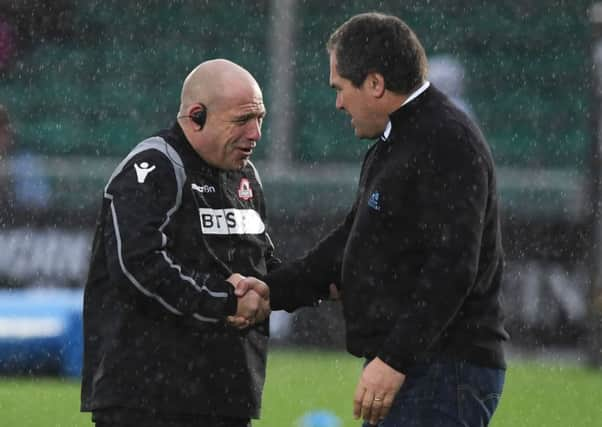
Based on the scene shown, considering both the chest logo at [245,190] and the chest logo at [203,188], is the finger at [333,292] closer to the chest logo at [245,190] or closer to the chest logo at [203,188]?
the chest logo at [245,190]

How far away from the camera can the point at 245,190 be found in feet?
15.6

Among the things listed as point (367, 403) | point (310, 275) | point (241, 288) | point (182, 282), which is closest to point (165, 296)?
point (182, 282)

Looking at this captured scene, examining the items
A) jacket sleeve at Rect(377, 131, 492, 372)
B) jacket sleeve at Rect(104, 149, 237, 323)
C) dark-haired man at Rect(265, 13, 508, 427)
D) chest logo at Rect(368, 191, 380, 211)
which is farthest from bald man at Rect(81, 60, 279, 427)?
jacket sleeve at Rect(377, 131, 492, 372)

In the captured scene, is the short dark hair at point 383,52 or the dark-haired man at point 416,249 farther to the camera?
the short dark hair at point 383,52

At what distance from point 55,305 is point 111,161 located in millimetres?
4022

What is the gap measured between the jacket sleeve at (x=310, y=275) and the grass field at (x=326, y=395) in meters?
3.26

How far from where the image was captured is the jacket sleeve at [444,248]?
3.88 m

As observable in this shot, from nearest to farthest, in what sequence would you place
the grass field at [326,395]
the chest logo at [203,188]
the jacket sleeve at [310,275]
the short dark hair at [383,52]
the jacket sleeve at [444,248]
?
the jacket sleeve at [444,248], the short dark hair at [383,52], the chest logo at [203,188], the jacket sleeve at [310,275], the grass field at [326,395]

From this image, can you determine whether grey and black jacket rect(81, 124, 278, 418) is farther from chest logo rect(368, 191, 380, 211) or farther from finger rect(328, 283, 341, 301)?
chest logo rect(368, 191, 380, 211)

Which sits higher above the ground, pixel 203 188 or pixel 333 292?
pixel 203 188

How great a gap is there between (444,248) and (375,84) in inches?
21.1

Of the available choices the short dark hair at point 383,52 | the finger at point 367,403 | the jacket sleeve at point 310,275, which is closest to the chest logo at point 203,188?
the jacket sleeve at point 310,275

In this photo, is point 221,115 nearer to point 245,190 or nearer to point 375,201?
point 245,190

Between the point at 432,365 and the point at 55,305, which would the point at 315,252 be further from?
the point at 55,305
